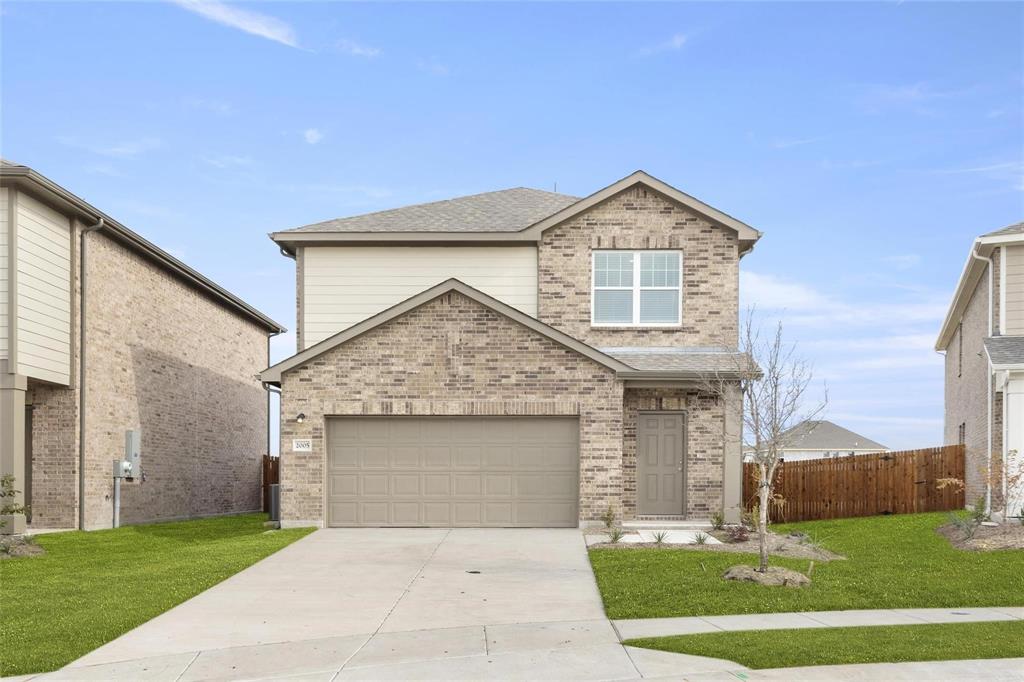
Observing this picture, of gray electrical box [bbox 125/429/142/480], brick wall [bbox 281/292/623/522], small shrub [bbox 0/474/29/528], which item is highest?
brick wall [bbox 281/292/623/522]

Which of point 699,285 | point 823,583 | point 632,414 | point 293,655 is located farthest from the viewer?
point 699,285

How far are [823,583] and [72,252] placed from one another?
16775 millimetres

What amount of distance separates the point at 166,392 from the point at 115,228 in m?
5.50

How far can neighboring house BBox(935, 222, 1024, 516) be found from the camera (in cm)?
1977

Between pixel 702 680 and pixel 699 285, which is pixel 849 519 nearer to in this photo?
pixel 699 285

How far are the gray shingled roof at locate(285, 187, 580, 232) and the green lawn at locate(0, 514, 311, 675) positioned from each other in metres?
7.40

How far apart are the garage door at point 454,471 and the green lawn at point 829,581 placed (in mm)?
3942

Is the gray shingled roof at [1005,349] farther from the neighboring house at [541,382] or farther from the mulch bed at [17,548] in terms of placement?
the mulch bed at [17,548]

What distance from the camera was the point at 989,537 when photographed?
17203 mm

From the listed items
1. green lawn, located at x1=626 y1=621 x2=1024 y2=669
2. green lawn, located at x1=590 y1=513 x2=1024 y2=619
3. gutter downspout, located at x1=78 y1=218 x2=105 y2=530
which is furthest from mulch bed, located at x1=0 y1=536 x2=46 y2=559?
green lawn, located at x1=626 y1=621 x2=1024 y2=669

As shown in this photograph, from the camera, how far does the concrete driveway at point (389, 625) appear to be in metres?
8.82

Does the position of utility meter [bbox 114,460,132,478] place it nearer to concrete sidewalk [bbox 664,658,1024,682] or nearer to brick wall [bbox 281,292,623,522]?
brick wall [bbox 281,292,623,522]

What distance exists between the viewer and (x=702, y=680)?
27.0 ft

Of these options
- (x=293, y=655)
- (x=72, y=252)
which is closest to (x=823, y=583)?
(x=293, y=655)
